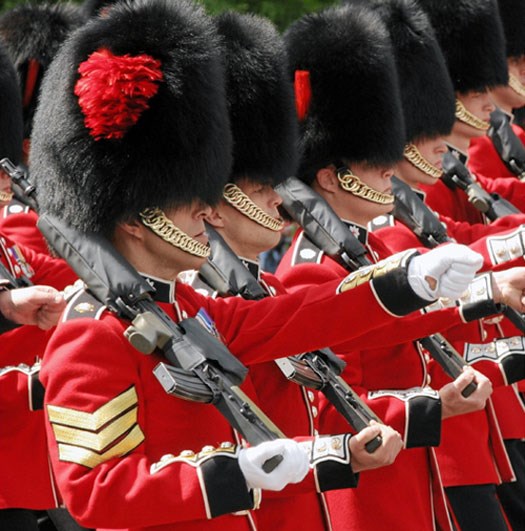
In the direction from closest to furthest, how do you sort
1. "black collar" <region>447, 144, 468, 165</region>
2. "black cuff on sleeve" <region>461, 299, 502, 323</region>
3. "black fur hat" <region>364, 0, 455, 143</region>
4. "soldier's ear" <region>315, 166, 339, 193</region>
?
"black cuff on sleeve" <region>461, 299, 502, 323</region>
"soldier's ear" <region>315, 166, 339, 193</region>
"black fur hat" <region>364, 0, 455, 143</region>
"black collar" <region>447, 144, 468, 165</region>

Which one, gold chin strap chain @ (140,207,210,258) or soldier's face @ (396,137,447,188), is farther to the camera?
soldier's face @ (396,137,447,188)

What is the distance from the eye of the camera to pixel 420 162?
5617 mm

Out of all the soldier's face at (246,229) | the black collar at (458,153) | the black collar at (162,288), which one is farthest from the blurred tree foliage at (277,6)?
the black collar at (162,288)

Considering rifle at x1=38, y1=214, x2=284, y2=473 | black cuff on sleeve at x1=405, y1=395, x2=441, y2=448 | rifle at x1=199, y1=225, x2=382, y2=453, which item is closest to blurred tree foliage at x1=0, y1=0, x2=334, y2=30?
rifle at x1=199, y1=225, x2=382, y2=453

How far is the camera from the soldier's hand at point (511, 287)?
4254mm

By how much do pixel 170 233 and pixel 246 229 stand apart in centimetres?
80

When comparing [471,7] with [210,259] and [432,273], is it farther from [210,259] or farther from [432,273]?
[432,273]

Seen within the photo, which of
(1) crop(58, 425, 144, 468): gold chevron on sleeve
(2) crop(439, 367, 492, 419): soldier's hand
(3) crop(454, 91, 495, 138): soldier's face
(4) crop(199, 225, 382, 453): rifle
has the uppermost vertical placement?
(1) crop(58, 425, 144, 468): gold chevron on sleeve

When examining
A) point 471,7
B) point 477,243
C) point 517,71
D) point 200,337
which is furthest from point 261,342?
point 517,71

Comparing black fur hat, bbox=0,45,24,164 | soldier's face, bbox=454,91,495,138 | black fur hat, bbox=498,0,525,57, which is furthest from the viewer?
black fur hat, bbox=498,0,525,57

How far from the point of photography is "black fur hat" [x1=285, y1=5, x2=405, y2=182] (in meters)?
5.08

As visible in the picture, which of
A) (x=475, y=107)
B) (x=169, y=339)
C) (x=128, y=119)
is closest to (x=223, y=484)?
(x=169, y=339)

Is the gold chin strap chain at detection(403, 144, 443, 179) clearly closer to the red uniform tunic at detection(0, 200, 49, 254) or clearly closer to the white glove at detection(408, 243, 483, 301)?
the red uniform tunic at detection(0, 200, 49, 254)

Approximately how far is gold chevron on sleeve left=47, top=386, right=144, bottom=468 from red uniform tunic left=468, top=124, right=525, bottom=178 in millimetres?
4025
